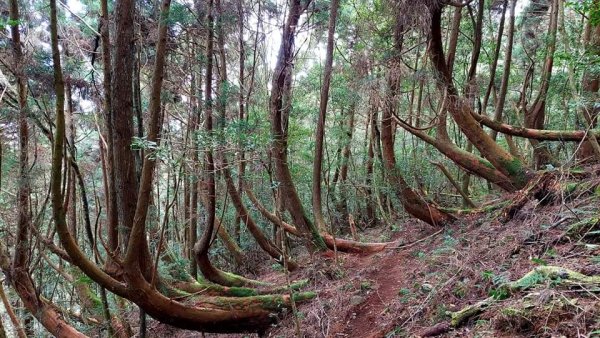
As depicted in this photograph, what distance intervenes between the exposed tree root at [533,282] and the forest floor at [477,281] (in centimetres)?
2

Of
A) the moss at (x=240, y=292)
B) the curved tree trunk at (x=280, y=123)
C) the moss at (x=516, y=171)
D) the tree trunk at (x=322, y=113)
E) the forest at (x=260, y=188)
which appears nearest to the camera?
the forest at (x=260, y=188)

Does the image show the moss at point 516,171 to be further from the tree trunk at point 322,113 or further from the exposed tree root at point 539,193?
the tree trunk at point 322,113

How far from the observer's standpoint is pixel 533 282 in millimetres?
3215

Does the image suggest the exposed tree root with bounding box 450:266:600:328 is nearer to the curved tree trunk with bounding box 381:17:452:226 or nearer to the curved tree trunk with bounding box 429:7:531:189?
the curved tree trunk with bounding box 429:7:531:189

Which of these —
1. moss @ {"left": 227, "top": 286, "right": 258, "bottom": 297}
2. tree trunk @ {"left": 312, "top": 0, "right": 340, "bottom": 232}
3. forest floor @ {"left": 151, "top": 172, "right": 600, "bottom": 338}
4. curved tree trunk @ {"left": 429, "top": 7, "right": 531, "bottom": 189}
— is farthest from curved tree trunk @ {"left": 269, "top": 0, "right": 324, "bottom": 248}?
curved tree trunk @ {"left": 429, "top": 7, "right": 531, "bottom": 189}

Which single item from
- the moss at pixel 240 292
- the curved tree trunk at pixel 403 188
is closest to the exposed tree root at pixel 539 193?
the curved tree trunk at pixel 403 188

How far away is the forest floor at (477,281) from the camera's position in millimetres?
2877

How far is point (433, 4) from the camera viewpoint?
6.66 m

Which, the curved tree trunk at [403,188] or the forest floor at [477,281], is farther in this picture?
the curved tree trunk at [403,188]

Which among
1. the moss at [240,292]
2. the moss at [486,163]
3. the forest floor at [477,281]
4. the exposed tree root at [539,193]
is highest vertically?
the moss at [486,163]

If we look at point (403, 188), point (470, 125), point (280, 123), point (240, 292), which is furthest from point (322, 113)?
point (240, 292)

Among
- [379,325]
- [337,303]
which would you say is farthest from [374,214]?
[379,325]

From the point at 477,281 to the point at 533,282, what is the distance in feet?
3.31

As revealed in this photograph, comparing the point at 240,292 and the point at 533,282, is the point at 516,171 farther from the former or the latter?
the point at 240,292
